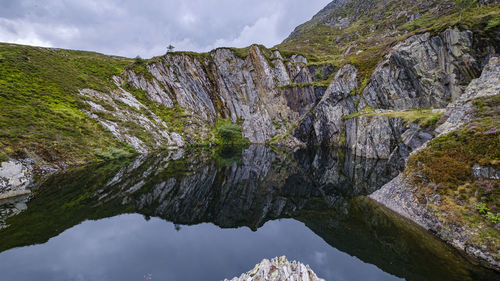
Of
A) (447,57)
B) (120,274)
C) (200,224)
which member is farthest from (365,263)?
(447,57)

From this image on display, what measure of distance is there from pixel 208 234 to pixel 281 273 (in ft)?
27.7

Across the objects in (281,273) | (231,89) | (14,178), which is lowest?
(281,273)

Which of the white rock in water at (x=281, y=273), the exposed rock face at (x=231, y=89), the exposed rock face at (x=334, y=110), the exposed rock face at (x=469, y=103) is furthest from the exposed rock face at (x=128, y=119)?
the exposed rock face at (x=469, y=103)

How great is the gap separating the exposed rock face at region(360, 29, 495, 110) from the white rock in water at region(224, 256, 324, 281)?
53.0 meters

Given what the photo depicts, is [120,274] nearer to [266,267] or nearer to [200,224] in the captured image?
[200,224]

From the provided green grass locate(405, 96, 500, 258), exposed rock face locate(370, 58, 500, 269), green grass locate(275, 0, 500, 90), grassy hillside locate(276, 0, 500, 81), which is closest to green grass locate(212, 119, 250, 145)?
green grass locate(275, 0, 500, 90)

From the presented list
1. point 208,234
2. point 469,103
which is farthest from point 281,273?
point 469,103

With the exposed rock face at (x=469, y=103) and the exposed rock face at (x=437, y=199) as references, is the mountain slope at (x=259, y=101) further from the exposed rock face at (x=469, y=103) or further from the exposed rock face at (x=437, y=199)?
the exposed rock face at (x=469, y=103)

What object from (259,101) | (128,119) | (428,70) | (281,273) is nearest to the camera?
(281,273)

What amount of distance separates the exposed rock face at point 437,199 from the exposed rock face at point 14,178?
129 feet

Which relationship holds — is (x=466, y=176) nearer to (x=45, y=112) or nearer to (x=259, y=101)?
(x=45, y=112)

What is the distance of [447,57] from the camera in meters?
43.7

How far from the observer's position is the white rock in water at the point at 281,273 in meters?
8.52

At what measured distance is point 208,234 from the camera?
15.7 m
